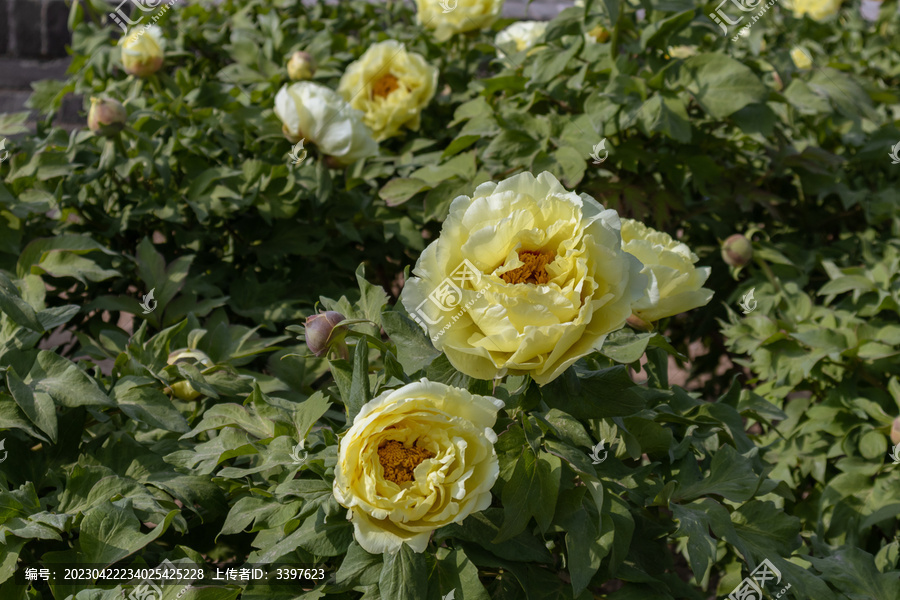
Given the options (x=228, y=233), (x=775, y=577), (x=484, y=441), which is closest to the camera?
(x=484, y=441)

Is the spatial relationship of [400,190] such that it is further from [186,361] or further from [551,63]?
[186,361]

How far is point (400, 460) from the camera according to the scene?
2.46 feet

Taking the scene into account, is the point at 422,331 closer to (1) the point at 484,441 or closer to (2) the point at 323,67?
(1) the point at 484,441

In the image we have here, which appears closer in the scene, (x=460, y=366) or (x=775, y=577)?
(x=460, y=366)

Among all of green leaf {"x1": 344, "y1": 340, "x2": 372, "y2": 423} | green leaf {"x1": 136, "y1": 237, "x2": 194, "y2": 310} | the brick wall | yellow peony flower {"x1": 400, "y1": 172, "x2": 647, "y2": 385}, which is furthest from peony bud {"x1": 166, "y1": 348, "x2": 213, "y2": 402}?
the brick wall

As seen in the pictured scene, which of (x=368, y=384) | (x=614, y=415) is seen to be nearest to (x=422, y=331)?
(x=368, y=384)

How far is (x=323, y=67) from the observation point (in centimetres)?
205

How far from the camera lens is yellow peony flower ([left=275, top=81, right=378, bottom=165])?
157 cm

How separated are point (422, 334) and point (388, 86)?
121 centimetres

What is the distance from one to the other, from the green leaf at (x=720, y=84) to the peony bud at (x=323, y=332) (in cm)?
100

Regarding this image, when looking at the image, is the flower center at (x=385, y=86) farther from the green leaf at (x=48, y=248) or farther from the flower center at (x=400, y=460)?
the flower center at (x=400, y=460)

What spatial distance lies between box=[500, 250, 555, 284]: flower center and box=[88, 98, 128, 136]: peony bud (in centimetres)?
110

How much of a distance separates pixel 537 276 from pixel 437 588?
1.12ft

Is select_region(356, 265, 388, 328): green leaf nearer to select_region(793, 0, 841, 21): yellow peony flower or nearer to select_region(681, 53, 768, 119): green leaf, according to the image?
select_region(681, 53, 768, 119): green leaf
